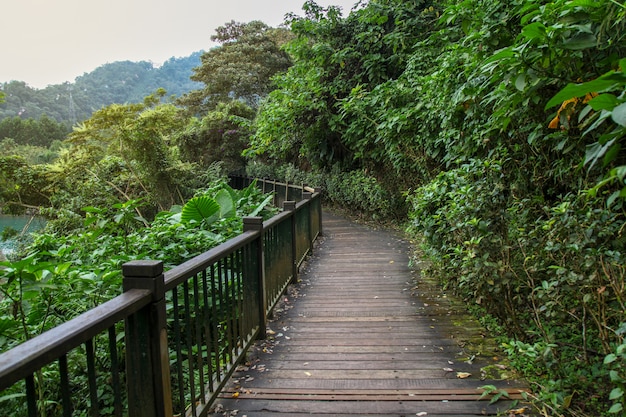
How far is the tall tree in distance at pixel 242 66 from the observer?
25516mm

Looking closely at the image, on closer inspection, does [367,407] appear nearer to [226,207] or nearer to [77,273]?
[77,273]

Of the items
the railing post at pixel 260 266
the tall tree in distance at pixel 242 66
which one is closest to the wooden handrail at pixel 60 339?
the railing post at pixel 260 266

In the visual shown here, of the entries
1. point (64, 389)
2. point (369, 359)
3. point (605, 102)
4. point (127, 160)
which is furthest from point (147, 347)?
point (127, 160)

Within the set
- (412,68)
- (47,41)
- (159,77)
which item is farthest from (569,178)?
(159,77)

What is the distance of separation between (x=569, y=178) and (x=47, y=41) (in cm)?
5185

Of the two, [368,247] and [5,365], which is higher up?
[5,365]

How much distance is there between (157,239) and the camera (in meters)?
4.08

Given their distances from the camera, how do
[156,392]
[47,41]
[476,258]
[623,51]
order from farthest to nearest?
[47,41]
[476,258]
[623,51]
[156,392]

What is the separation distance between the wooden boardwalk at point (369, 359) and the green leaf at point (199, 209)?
1.50m

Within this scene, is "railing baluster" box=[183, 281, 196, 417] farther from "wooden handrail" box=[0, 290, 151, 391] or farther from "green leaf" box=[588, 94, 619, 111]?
"green leaf" box=[588, 94, 619, 111]

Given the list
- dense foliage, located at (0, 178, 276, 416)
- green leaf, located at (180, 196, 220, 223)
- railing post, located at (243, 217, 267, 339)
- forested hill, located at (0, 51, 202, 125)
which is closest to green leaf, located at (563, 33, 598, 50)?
railing post, located at (243, 217, 267, 339)

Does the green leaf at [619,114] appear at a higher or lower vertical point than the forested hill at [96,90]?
lower

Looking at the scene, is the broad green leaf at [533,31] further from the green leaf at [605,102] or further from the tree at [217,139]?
the tree at [217,139]

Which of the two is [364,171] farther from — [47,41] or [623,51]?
[47,41]
